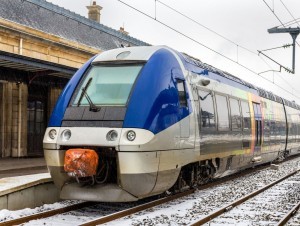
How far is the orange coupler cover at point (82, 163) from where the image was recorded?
744 cm

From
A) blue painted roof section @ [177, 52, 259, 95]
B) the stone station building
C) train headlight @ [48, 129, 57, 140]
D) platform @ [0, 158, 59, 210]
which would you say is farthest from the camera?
the stone station building

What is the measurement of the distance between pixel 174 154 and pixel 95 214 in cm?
173

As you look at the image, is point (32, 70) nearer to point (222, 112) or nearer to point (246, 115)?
point (246, 115)

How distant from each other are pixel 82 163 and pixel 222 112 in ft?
15.4

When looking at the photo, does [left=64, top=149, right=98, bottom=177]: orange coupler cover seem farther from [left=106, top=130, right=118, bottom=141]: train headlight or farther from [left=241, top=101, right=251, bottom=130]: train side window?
[left=241, top=101, right=251, bottom=130]: train side window

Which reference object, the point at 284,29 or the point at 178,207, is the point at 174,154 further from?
the point at 284,29

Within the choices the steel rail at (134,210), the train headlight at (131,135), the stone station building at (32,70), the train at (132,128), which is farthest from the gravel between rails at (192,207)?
the stone station building at (32,70)

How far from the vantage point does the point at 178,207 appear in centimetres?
858

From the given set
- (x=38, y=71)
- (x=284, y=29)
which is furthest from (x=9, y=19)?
(x=284, y=29)

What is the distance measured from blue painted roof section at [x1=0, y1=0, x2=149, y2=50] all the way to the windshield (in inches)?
452

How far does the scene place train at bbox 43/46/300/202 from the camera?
7.57 m

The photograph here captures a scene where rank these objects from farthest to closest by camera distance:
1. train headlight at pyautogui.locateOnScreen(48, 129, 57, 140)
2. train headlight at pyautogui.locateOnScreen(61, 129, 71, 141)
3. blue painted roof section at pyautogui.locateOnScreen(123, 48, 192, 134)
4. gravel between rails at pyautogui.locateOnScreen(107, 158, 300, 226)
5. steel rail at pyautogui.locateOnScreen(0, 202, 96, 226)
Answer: train headlight at pyautogui.locateOnScreen(48, 129, 57, 140)
train headlight at pyautogui.locateOnScreen(61, 129, 71, 141)
blue painted roof section at pyautogui.locateOnScreen(123, 48, 192, 134)
gravel between rails at pyautogui.locateOnScreen(107, 158, 300, 226)
steel rail at pyautogui.locateOnScreen(0, 202, 96, 226)

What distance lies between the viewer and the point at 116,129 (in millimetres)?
Answer: 7625

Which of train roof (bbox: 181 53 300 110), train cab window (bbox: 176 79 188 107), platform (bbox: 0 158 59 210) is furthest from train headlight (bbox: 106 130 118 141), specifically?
train roof (bbox: 181 53 300 110)
